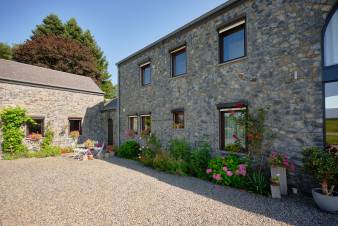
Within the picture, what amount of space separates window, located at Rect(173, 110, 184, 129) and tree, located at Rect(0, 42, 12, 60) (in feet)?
95.8

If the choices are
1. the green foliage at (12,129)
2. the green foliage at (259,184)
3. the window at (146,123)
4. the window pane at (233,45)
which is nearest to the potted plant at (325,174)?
the green foliage at (259,184)

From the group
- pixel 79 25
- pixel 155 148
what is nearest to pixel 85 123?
pixel 155 148

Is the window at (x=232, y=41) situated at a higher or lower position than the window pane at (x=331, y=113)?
higher

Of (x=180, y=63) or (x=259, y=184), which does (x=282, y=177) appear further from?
(x=180, y=63)

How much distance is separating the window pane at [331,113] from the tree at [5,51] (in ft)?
114

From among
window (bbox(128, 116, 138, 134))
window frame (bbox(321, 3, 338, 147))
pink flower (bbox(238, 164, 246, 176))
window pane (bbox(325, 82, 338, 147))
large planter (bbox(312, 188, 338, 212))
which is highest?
window frame (bbox(321, 3, 338, 147))

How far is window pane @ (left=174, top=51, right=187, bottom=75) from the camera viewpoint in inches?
369

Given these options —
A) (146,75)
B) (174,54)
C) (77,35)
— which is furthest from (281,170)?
(77,35)

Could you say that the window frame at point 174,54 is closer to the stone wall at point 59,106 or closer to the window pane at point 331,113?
the window pane at point 331,113

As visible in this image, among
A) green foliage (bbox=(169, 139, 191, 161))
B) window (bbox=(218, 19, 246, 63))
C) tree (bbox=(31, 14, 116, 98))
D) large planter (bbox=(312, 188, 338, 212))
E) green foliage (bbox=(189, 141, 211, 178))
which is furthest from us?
tree (bbox=(31, 14, 116, 98))

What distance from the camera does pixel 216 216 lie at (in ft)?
13.3

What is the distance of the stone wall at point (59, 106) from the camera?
39.6 ft

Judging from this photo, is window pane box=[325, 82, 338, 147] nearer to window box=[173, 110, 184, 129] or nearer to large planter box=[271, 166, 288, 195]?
large planter box=[271, 166, 288, 195]

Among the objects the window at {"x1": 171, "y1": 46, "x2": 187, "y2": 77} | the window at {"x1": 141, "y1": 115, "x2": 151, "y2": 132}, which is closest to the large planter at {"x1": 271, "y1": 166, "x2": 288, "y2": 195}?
the window at {"x1": 171, "y1": 46, "x2": 187, "y2": 77}
